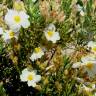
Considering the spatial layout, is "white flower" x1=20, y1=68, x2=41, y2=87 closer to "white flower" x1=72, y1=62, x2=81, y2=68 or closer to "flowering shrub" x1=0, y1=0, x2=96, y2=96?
"flowering shrub" x1=0, y1=0, x2=96, y2=96

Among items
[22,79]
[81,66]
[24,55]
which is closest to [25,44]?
[24,55]

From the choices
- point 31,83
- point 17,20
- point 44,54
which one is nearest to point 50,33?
point 44,54

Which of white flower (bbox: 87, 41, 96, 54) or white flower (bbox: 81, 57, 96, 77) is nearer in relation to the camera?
white flower (bbox: 81, 57, 96, 77)

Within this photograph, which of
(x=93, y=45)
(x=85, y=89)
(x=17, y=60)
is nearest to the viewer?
(x=85, y=89)

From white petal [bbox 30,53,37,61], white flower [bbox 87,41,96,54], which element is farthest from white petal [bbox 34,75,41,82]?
white flower [bbox 87,41,96,54]

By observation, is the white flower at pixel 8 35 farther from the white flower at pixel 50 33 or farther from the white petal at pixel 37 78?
the white petal at pixel 37 78

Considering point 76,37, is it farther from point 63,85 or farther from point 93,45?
point 63,85
